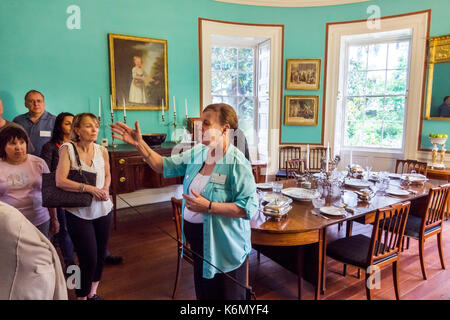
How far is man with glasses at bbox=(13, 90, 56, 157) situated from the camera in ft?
11.6

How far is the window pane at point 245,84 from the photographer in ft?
19.1

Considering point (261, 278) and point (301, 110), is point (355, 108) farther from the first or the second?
point (261, 278)

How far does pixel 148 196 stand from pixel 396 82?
4.48 meters

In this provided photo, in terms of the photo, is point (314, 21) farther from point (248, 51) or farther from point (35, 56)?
point (35, 56)

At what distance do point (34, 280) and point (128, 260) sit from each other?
7.64 ft

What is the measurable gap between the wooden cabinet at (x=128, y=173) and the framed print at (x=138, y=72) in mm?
846

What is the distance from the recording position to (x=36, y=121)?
3.59 m

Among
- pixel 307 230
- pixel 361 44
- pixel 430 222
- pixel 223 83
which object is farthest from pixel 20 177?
pixel 361 44

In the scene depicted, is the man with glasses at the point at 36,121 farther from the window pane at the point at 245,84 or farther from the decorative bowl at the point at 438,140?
the decorative bowl at the point at 438,140

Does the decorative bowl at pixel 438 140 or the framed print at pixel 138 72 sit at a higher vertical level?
the framed print at pixel 138 72

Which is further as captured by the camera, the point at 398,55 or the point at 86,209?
the point at 398,55

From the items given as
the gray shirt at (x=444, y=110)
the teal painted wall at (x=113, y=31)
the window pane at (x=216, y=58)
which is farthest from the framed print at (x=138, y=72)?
the gray shirt at (x=444, y=110)

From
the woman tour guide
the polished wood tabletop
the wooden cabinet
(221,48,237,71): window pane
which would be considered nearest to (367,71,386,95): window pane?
(221,48,237,71): window pane
